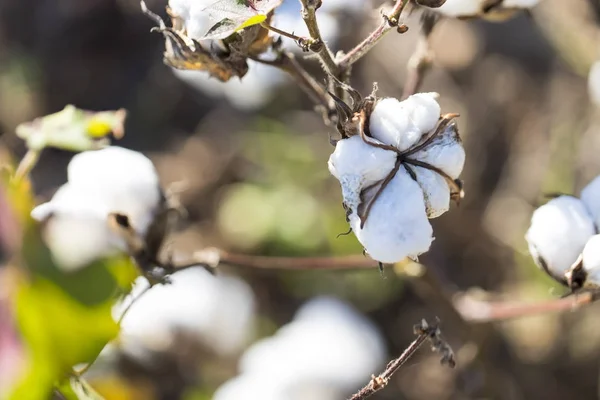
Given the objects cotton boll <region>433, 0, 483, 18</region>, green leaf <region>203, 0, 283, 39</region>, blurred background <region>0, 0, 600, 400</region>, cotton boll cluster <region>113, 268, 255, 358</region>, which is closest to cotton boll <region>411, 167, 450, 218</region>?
green leaf <region>203, 0, 283, 39</region>

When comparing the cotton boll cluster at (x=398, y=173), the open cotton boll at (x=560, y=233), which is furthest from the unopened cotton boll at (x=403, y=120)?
the open cotton boll at (x=560, y=233)

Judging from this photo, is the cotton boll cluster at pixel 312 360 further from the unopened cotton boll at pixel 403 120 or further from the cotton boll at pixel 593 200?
the unopened cotton boll at pixel 403 120

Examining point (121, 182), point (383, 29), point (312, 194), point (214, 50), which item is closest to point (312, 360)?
point (312, 194)

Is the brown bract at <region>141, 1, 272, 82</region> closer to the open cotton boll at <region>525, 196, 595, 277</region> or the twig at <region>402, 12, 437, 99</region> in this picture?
the twig at <region>402, 12, 437, 99</region>

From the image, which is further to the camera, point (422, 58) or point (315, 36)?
point (422, 58)

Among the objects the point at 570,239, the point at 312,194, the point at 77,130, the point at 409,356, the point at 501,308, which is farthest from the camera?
the point at 312,194

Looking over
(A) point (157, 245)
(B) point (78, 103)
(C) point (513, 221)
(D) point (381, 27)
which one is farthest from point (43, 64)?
(D) point (381, 27)

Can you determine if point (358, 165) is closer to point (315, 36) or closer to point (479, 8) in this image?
point (315, 36)
